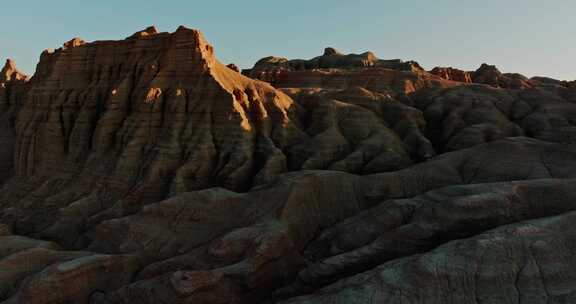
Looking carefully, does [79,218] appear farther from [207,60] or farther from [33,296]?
[207,60]

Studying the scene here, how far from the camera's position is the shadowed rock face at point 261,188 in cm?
1401

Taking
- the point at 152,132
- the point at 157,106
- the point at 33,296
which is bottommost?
the point at 33,296

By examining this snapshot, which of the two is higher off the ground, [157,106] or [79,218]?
[157,106]

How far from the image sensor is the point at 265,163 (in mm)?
30734

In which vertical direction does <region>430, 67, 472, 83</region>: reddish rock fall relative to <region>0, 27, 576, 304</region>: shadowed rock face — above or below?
above

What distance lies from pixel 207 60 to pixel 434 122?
27100 mm

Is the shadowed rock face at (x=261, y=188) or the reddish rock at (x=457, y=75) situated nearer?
the shadowed rock face at (x=261, y=188)

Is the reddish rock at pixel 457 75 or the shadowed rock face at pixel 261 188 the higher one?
the reddish rock at pixel 457 75

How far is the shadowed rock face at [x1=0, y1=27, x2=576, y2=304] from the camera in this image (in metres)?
14.0

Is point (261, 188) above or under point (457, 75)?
under

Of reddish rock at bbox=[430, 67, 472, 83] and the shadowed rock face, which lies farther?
reddish rock at bbox=[430, 67, 472, 83]

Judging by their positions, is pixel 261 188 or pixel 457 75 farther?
pixel 457 75

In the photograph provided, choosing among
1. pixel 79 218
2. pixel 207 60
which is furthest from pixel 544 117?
pixel 79 218

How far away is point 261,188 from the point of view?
25.1 m
